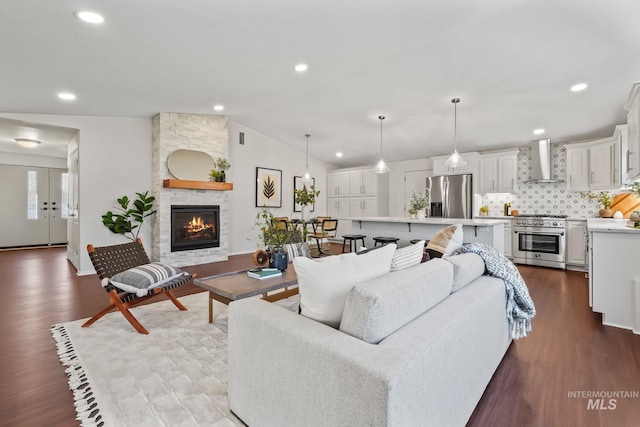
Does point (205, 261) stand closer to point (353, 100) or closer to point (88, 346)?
point (88, 346)

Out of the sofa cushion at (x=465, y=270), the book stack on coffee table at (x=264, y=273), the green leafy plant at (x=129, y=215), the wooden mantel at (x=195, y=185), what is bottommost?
the book stack on coffee table at (x=264, y=273)

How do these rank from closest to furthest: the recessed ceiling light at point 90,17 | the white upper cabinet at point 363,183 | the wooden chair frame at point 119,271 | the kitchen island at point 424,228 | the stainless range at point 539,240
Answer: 1. the recessed ceiling light at point 90,17
2. the wooden chair frame at point 119,271
3. the kitchen island at point 424,228
4. the stainless range at point 539,240
5. the white upper cabinet at point 363,183

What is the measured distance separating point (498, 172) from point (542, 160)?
770 millimetres

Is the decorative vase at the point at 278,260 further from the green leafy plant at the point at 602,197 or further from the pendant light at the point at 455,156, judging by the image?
the green leafy plant at the point at 602,197

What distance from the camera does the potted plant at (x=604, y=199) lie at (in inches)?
196

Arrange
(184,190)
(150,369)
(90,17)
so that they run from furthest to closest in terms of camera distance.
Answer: (184,190) < (90,17) < (150,369)

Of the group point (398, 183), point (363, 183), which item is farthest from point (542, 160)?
point (363, 183)

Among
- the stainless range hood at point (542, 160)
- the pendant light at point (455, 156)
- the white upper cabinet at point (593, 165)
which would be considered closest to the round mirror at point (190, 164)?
the pendant light at point (455, 156)

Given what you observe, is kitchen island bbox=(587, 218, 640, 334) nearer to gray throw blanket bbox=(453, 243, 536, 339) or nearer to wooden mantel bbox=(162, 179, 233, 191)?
gray throw blanket bbox=(453, 243, 536, 339)

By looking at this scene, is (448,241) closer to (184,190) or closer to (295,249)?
(295,249)

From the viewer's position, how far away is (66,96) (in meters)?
4.10

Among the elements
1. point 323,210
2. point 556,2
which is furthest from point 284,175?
point 556,2

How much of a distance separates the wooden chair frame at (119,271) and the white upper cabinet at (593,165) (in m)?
6.58

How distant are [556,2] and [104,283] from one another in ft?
15.6
